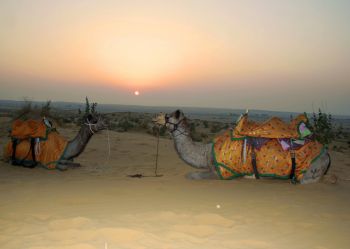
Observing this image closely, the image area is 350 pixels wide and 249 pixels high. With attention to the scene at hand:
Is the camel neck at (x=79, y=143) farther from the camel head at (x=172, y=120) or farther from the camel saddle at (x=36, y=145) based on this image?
the camel head at (x=172, y=120)

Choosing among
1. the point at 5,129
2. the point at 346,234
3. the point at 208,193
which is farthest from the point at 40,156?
the point at 5,129

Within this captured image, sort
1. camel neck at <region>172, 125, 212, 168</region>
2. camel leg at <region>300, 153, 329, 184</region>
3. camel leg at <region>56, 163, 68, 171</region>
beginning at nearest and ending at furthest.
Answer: camel leg at <region>300, 153, 329, 184</region> < camel neck at <region>172, 125, 212, 168</region> < camel leg at <region>56, 163, 68, 171</region>

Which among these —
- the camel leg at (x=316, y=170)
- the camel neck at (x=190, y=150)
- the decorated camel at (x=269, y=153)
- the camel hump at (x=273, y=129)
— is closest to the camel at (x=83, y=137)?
the camel neck at (x=190, y=150)

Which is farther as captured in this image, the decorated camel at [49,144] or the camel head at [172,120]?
the decorated camel at [49,144]

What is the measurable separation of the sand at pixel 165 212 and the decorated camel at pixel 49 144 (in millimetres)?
542

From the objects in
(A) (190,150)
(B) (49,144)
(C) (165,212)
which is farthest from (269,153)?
(B) (49,144)

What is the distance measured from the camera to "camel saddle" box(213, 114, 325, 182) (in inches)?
274

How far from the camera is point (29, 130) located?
29.4 feet

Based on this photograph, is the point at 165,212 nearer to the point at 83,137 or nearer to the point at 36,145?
the point at 83,137

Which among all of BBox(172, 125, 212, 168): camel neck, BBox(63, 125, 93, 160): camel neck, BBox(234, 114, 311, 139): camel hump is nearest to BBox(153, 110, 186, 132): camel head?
BBox(172, 125, 212, 168): camel neck

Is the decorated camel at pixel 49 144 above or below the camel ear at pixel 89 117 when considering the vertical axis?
below

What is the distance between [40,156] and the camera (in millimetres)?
8812

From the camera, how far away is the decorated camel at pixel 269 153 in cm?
697

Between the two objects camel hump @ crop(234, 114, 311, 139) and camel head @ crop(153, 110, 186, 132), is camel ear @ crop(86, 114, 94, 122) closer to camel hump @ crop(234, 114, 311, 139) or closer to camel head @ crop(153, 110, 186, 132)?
camel head @ crop(153, 110, 186, 132)
